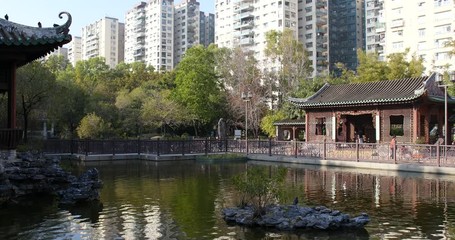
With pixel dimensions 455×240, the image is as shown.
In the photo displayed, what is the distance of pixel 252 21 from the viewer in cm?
7806

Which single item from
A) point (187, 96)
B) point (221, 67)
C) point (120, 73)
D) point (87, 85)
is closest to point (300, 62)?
point (221, 67)

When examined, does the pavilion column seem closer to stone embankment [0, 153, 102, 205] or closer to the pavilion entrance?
stone embankment [0, 153, 102, 205]

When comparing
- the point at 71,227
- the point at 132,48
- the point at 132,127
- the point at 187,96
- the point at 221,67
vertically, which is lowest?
the point at 71,227

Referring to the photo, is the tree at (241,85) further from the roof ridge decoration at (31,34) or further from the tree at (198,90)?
the roof ridge decoration at (31,34)

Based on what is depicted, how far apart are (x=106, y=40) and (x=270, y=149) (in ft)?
302

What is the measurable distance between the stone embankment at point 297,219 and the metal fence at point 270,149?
12470 millimetres

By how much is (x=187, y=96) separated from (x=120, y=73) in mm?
23239

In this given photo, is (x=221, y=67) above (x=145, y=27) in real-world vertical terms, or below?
below

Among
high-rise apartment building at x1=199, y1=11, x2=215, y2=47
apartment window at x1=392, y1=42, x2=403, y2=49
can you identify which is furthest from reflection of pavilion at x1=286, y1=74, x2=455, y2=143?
high-rise apartment building at x1=199, y1=11, x2=215, y2=47

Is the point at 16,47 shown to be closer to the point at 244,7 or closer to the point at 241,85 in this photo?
the point at 241,85

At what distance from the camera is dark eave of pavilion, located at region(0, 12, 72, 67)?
10.8m

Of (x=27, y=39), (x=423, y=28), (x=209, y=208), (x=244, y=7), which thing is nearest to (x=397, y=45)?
(x=423, y=28)

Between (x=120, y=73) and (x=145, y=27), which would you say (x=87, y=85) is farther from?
(x=145, y=27)

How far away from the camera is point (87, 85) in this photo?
47812 millimetres
